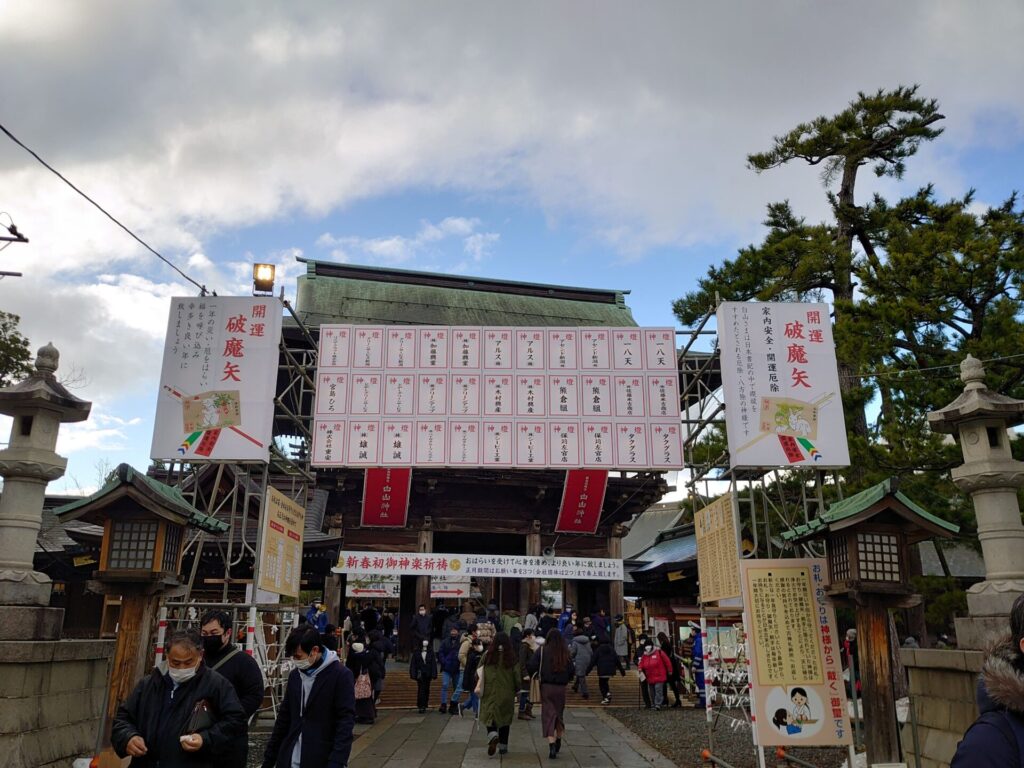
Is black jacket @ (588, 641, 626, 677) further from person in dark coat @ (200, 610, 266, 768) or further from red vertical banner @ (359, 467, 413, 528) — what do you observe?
person in dark coat @ (200, 610, 266, 768)

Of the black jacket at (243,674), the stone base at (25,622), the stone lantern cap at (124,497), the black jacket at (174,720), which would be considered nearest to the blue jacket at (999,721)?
the black jacket at (174,720)

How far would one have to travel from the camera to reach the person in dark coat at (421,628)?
13.7 meters

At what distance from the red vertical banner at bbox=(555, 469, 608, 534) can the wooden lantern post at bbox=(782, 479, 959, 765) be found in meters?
9.81

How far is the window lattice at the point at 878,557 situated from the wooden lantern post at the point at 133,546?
815 cm

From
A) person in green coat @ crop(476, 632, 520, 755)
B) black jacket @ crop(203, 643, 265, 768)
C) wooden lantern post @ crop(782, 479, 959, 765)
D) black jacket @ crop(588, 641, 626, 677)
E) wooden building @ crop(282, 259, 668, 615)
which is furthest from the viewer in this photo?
wooden building @ crop(282, 259, 668, 615)

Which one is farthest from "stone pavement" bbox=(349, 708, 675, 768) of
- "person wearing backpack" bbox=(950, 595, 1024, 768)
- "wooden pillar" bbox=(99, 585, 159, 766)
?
"person wearing backpack" bbox=(950, 595, 1024, 768)

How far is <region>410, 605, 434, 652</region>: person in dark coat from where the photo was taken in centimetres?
1368

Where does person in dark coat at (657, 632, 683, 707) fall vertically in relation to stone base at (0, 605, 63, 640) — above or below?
below

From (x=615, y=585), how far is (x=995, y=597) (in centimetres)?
1398

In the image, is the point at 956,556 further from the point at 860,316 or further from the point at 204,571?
the point at 204,571

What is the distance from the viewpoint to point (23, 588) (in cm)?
693

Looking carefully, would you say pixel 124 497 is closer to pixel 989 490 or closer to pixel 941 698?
pixel 941 698

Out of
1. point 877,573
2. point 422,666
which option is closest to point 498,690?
point 422,666

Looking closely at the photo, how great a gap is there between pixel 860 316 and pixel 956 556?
18201mm
